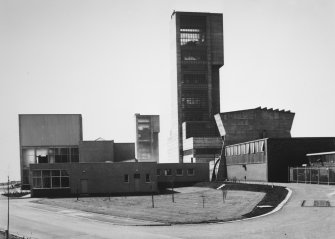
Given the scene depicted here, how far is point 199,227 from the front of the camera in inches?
1379

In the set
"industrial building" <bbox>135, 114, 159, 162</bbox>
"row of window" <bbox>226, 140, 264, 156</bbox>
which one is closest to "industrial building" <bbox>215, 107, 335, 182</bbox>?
"row of window" <bbox>226, 140, 264, 156</bbox>

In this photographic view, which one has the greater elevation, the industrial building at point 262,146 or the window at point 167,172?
the industrial building at point 262,146

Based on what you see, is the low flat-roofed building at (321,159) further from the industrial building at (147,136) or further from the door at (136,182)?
the industrial building at (147,136)

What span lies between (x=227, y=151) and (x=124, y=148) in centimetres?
2405

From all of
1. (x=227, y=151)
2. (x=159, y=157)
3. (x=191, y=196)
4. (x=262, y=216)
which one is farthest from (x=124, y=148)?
(x=159, y=157)

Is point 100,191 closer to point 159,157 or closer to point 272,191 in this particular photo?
point 272,191

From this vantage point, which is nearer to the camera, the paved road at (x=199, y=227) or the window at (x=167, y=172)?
the paved road at (x=199, y=227)

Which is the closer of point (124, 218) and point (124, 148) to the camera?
point (124, 218)

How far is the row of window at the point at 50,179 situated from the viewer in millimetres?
67250

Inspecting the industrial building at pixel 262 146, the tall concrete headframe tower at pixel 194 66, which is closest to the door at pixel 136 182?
Answer: the industrial building at pixel 262 146

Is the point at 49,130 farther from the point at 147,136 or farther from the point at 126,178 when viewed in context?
the point at 147,136

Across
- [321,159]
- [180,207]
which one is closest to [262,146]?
[321,159]

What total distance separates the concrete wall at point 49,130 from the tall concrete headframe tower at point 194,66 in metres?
52.0

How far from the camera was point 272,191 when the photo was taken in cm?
5191
